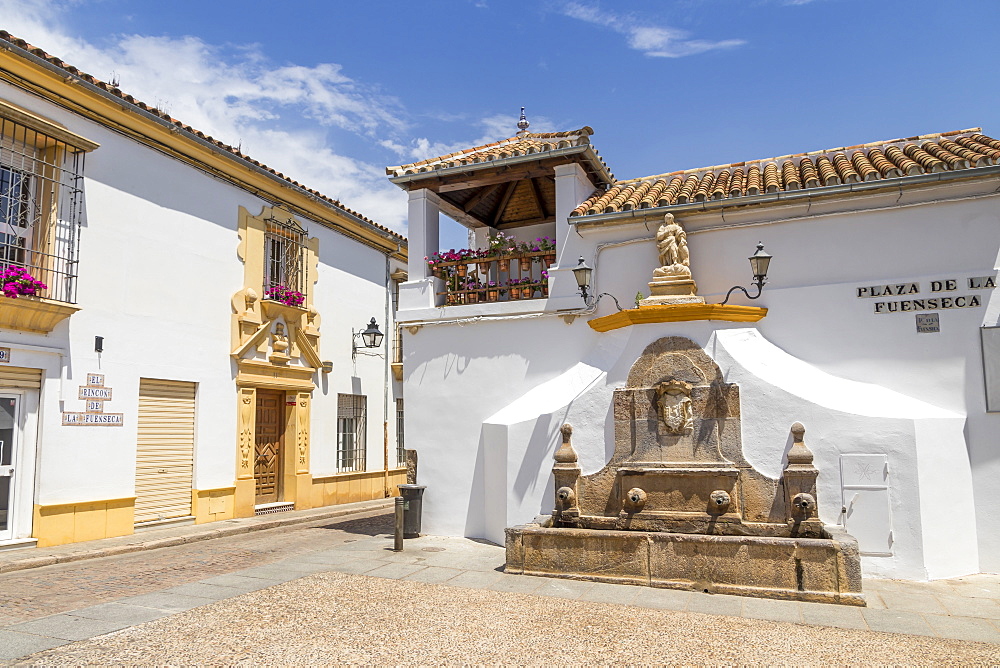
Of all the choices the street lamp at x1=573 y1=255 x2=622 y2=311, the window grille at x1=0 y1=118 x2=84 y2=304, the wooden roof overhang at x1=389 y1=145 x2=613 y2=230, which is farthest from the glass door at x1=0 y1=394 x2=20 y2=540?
the street lamp at x1=573 y1=255 x2=622 y2=311

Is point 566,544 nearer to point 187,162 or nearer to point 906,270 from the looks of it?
point 906,270

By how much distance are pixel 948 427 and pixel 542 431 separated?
4591 mm

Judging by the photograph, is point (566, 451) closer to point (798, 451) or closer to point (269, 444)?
point (798, 451)

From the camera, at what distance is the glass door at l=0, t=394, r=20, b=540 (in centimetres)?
944

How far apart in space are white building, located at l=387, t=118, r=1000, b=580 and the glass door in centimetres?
531

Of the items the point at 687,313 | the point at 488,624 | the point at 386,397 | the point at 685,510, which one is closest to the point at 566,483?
the point at 685,510

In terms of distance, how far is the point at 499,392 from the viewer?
10648mm

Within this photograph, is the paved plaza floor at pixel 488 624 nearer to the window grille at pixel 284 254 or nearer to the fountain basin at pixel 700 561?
the fountain basin at pixel 700 561

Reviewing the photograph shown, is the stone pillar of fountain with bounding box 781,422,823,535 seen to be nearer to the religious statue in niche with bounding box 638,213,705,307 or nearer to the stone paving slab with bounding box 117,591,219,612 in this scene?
the religious statue in niche with bounding box 638,213,705,307

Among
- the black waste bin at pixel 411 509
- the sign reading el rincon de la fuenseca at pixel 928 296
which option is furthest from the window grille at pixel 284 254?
the sign reading el rincon de la fuenseca at pixel 928 296

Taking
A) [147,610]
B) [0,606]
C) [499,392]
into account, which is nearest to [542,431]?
[499,392]

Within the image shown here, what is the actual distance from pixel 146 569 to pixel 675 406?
21.4ft

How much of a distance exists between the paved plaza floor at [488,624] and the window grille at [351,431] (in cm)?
812

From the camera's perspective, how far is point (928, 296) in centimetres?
852
